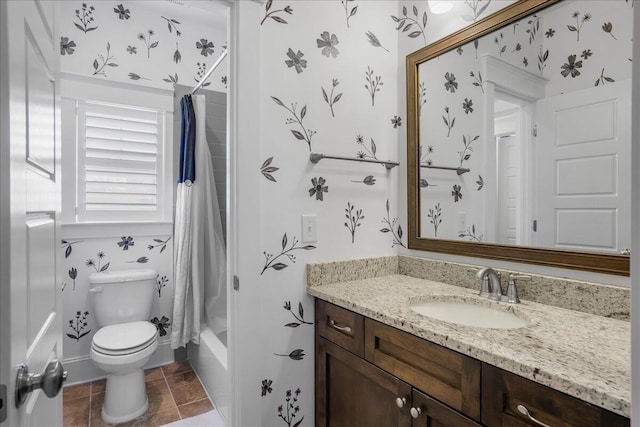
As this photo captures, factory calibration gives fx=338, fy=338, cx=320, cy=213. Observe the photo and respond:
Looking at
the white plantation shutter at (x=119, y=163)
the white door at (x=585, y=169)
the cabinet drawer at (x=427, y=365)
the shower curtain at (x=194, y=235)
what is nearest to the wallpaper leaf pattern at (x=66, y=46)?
the white plantation shutter at (x=119, y=163)

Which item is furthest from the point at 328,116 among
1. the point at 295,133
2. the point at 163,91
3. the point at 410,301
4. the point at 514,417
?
the point at 163,91

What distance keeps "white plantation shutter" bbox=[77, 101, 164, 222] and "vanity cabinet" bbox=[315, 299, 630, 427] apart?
178 cm

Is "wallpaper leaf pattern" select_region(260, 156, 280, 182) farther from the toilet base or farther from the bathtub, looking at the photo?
the toilet base

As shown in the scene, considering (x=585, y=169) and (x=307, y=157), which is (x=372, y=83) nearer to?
(x=307, y=157)

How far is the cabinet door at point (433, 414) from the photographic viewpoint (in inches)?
35.4

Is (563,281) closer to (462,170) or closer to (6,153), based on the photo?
(462,170)

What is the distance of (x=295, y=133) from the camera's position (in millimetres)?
1464

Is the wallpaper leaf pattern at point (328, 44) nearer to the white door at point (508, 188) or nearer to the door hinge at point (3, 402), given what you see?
the white door at point (508, 188)

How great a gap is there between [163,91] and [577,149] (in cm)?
259

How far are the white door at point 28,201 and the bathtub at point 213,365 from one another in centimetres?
97

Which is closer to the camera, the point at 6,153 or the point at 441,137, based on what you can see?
the point at 6,153

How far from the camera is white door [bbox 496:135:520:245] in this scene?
1347 mm

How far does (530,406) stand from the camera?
0.76 metres

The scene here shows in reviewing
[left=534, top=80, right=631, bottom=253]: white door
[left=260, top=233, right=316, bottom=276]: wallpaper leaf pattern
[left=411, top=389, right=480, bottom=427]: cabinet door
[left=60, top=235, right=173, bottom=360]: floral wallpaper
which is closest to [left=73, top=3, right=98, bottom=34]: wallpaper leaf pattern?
[left=60, top=235, right=173, bottom=360]: floral wallpaper
